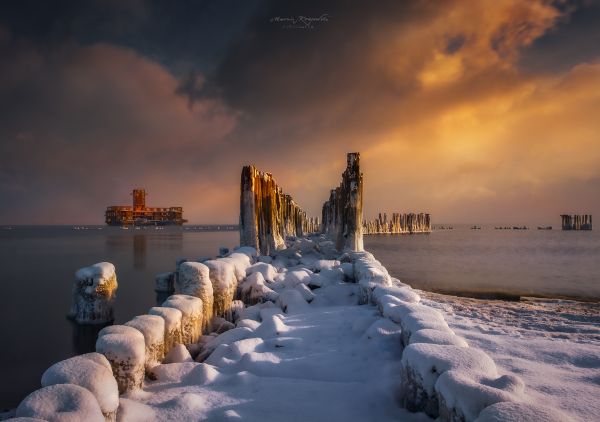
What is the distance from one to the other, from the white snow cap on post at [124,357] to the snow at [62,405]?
2.38 ft

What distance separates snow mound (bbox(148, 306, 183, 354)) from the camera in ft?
12.7

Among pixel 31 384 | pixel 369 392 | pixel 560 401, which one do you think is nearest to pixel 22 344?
pixel 31 384

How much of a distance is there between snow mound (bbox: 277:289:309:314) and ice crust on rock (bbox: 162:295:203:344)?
1402 millimetres

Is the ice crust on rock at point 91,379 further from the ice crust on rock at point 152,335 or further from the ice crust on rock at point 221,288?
the ice crust on rock at point 221,288

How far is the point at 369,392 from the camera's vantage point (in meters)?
2.86

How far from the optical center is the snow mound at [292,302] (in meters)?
5.43

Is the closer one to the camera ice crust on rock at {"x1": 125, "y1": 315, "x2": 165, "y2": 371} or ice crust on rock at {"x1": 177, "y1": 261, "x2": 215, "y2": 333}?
ice crust on rock at {"x1": 125, "y1": 315, "x2": 165, "y2": 371}

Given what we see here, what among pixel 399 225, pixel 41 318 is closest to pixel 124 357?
pixel 41 318

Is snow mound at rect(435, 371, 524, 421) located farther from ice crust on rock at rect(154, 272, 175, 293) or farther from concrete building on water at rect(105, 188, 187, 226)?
concrete building on water at rect(105, 188, 187, 226)

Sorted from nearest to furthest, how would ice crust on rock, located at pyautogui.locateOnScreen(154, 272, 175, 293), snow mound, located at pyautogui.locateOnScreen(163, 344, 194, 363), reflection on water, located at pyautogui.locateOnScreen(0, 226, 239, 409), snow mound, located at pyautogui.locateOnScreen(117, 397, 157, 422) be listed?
snow mound, located at pyautogui.locateOnScreen(117, 397, 157, 422) → snow mound, located at pyautogui.locateOnScreen(163, 344, 194, 363) → reflection on water, located at pyautogui.locateOnScreen(0, 226, 239, 409) → ice crust on rock, located at pyautogui.locateOnScreen(154, 272, 175, 293)

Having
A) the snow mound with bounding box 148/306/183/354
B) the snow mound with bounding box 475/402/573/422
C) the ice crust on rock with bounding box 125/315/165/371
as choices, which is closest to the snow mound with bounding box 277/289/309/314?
the snow mound with bounding box 148/306/183/354

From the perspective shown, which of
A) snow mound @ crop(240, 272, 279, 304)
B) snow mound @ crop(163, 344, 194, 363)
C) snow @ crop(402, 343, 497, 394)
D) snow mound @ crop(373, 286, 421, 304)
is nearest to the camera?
snow @ crop(402, 343, 497, 394)

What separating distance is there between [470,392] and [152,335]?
9.38 feet

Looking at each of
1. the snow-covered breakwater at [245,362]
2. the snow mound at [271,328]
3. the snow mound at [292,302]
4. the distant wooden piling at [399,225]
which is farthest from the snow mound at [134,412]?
the distant wooden piling at [399,225]
